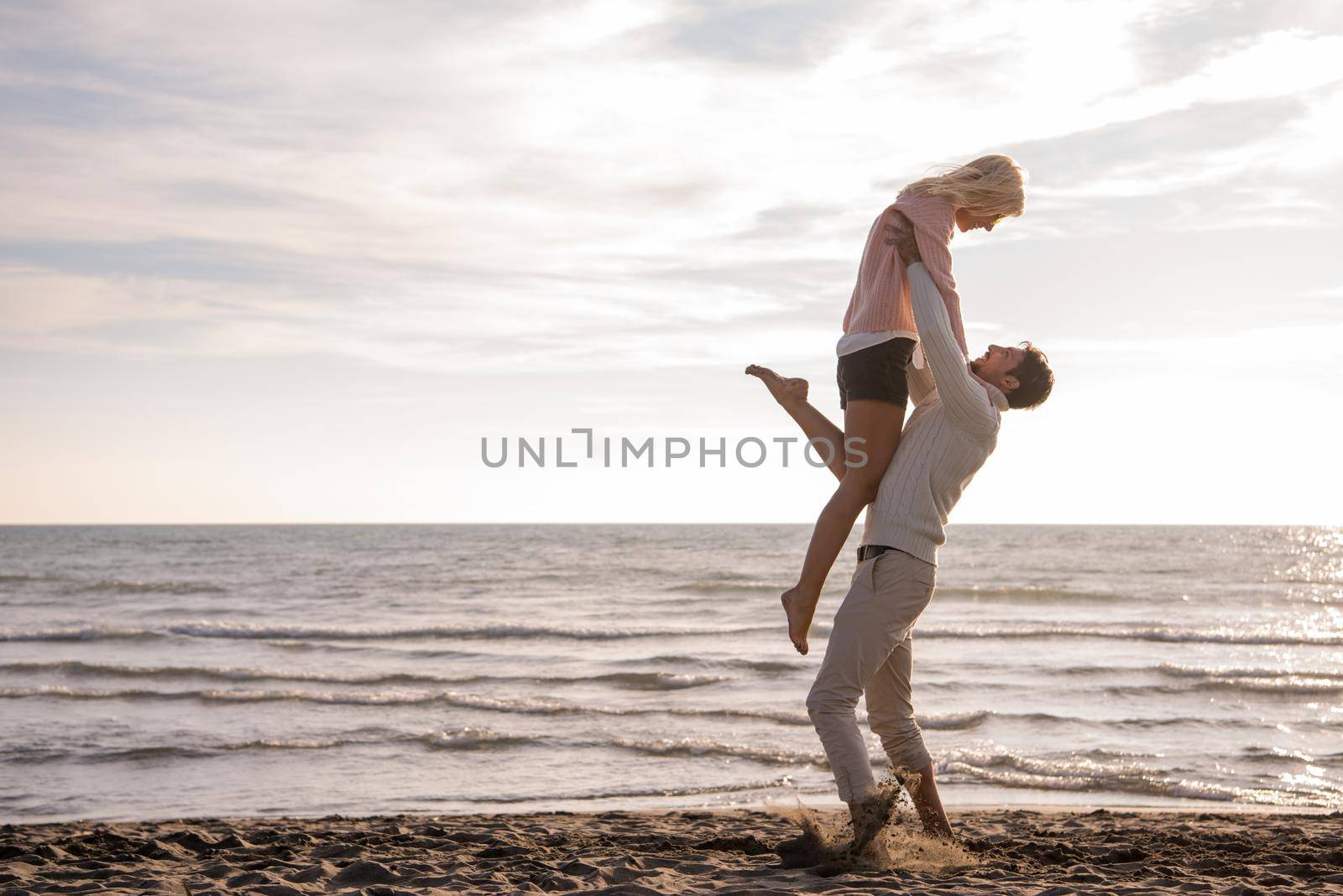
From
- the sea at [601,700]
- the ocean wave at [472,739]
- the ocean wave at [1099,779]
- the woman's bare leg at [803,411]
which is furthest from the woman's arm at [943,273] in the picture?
the ocean wave at [472,739]

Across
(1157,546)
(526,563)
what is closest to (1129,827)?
(526,563)

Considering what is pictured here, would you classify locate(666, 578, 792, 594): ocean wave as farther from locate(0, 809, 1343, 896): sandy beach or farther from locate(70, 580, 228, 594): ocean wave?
locate(0, 809, 1343, 896): sandy beach

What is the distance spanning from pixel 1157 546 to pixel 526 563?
1022 inches

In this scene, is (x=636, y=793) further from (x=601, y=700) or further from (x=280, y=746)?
(x=601, y=700)

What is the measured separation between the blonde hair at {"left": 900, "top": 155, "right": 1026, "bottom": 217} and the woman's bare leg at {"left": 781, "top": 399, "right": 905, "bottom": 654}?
0.62m

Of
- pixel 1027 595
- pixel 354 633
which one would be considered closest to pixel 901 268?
pixel 354 633

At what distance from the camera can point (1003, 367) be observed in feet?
9.95

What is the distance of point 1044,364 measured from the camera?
3.07 m

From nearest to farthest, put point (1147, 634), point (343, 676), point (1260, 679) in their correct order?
1. point (1260, 679)
2. point (343, 676)
3. point (1147, 634)

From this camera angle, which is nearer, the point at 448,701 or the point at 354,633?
the point at 448,701

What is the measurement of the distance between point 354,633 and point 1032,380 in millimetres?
13046

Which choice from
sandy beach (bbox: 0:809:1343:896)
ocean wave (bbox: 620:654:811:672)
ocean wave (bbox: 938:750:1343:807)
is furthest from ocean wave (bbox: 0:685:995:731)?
sandy beach (bbox: 0:809:1343:896)

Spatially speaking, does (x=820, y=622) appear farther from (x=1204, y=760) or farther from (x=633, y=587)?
(x=1204, y=760)

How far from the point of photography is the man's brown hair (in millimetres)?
3039
